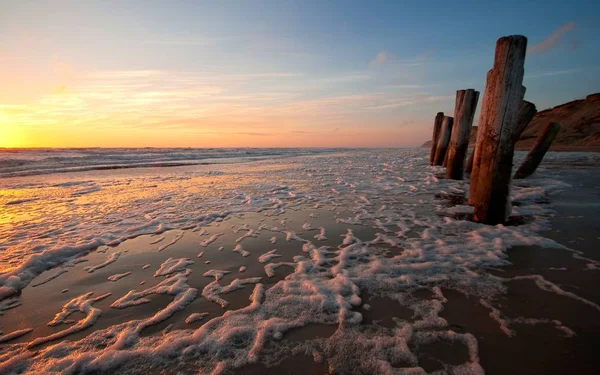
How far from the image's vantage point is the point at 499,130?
4551mm

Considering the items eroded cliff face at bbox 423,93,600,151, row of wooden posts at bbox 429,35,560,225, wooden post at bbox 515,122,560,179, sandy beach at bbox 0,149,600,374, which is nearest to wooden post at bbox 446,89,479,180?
wooden post at bbox 515,122,560,179

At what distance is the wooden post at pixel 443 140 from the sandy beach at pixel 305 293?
23.1ft

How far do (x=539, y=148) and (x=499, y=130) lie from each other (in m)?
7.22

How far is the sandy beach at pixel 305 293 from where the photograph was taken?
6.52 ft

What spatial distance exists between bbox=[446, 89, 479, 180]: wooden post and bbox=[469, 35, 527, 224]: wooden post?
475 centimetres

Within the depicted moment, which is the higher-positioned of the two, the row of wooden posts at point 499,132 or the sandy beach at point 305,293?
the row of wooden posts at point 499,132

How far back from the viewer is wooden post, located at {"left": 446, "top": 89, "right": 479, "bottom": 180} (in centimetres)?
902

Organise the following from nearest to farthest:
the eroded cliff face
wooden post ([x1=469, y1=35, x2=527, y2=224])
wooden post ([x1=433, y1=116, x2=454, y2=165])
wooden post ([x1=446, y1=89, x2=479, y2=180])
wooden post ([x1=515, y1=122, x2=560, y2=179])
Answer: wooden post ([x1=469, y1=35, x2=527, y2=224])
wooden post ([x1=446, y1=89, x2=479, y2=180])
wooden post ([x1=515, y1=122, x2=560, y2=179])
wooden post ([x1=433, y1=116, x2=454, y2=165])
the eroded cliff face

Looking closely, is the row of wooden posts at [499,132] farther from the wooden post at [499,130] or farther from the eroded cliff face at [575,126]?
the eroded cliff face at [575,126]

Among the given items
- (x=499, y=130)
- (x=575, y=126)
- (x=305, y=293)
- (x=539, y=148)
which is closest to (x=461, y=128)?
(x=539, y=148)

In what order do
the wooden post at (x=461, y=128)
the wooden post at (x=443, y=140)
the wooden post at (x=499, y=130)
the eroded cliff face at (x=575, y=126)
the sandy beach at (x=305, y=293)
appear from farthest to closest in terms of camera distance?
the eroded cliff face at (x=575, y=126), the wooden post at (x=443, y=140), the wooden post at (x=461, y=128), the wooden post at (x=499, y=130), the sandy beach at (x=305, y=293)

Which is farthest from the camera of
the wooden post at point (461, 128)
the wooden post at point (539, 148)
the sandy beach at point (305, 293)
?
the wooden post at point (539, 148)

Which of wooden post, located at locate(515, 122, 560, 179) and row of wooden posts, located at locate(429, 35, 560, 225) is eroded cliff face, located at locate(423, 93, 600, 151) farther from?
row of wooden posts, located at locate(429, 35, 560, 225)

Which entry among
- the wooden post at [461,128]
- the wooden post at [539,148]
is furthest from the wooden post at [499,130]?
the wooden post at [539,148]
